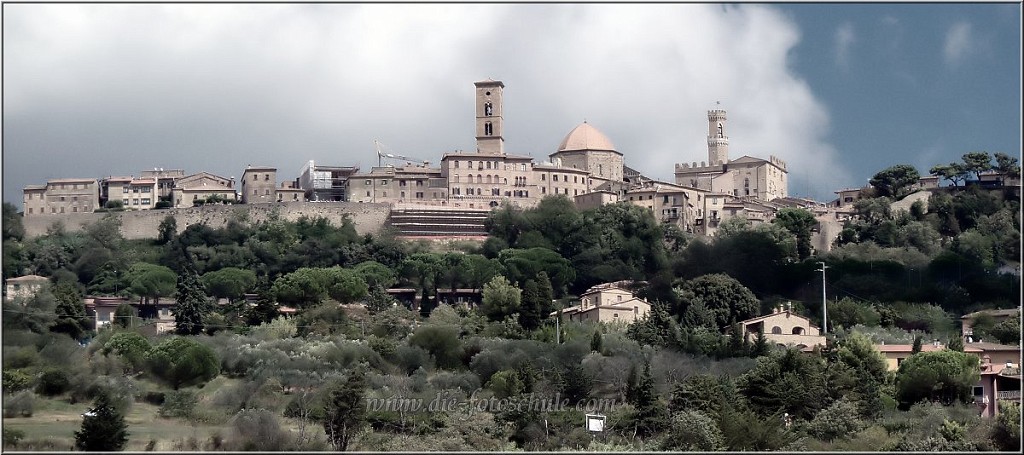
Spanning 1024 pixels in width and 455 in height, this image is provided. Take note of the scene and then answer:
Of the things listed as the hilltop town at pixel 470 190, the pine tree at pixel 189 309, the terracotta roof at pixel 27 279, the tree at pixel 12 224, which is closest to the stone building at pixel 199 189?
the hilltop town at pixel 470 190

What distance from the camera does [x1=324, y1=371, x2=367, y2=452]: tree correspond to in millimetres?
33438

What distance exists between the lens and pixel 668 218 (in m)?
68.6

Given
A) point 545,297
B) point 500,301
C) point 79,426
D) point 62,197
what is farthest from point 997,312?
point 62,197

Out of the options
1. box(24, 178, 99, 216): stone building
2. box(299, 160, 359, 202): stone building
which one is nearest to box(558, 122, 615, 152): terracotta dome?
box(299, 160, 359, 202): stone building

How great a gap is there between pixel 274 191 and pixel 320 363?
3025 centimetres

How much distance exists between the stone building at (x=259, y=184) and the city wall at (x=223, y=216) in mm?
3866

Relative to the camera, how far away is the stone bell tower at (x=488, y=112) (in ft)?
242

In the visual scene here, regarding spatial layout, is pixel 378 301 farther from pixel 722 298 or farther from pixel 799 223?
pixel 799 223

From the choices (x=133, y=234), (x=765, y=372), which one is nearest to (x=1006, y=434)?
(x=765, y=372)

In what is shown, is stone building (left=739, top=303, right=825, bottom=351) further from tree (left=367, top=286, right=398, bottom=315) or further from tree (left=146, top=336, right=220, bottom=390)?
tree (left=146, top=336, right=220, bottom=390)

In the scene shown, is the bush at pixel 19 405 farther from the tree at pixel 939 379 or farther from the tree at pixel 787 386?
the tree at pixel 939 379

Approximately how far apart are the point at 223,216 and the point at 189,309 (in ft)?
57.4

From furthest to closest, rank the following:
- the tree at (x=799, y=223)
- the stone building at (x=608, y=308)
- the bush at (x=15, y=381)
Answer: the tree at (x=799, y=223)
the stone building at (x=608, y=308)
the bush at (x=15, y=381)

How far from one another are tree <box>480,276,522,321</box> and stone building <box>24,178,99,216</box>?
79.6ft
